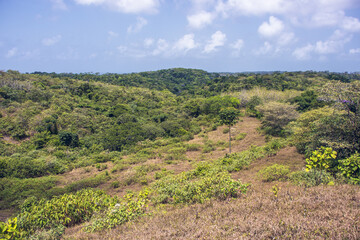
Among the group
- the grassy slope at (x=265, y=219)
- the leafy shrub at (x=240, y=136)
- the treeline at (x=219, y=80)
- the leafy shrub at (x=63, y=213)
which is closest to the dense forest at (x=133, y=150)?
the leafy shrub at (x=63, y=213)

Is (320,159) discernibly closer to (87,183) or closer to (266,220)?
(266,220)

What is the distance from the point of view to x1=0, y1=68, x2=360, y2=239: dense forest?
5.62m

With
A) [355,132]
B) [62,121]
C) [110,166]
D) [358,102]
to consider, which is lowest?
[110,166]

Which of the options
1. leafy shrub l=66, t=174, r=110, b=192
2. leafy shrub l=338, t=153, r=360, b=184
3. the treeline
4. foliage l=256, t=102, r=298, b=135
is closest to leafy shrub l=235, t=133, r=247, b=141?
foliage l=256, t=102, r=298, b=135

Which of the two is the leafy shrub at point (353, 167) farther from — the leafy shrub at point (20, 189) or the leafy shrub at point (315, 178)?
the leafy shrub at point (20, 189)

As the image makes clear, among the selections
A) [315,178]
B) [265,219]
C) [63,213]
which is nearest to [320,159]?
[315,178]

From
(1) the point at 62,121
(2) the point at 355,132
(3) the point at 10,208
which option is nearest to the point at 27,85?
(1) the point at 62,121

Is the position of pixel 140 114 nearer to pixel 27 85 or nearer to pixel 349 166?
pixel 27 85

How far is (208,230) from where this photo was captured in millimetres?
3453

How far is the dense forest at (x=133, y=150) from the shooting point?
562 cm

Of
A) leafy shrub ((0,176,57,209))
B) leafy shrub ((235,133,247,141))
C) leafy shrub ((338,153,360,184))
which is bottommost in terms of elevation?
leafy shrub ((0,176,57,209))

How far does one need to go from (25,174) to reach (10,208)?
18.7ft

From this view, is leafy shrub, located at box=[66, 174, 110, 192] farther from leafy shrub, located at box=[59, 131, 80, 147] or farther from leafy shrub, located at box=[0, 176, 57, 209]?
leafy shrub, located at box=[59, 131, 80, 147]

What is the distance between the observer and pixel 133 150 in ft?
69.8
